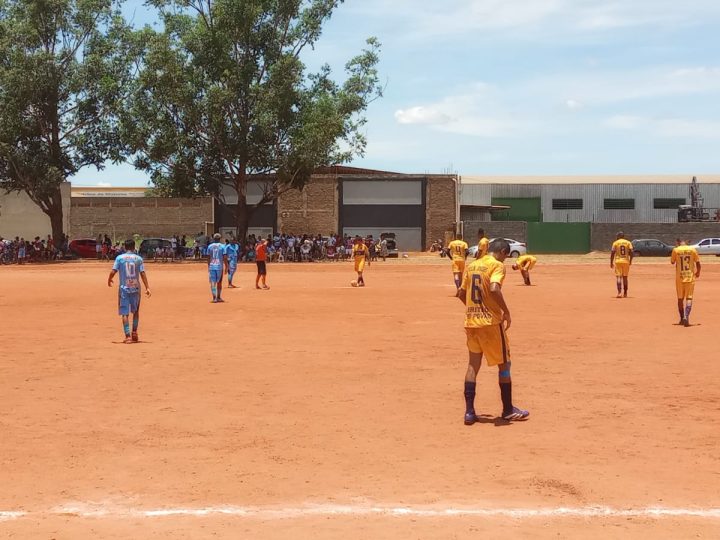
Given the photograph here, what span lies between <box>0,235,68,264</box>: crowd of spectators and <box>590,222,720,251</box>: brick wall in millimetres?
37090

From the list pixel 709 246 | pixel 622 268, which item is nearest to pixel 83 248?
pixel 709 246

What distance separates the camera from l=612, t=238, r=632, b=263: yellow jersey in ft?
76.8

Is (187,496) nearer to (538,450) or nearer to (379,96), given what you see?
(538,450)

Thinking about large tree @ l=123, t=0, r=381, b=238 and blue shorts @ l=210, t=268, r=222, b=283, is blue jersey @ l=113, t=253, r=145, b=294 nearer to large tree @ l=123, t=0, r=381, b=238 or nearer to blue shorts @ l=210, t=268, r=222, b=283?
blue shorts @ l=210, t=268, r=222, b=283

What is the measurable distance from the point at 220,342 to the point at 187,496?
28.3 ft

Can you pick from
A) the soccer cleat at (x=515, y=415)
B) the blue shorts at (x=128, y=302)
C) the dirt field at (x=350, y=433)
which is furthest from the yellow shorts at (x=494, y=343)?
the blue shorts at (x=128, y=302)

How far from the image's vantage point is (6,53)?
5175 centimetres

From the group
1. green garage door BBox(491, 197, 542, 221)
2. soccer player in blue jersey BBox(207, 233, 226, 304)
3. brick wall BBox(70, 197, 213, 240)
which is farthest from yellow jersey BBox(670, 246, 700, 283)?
green garage door BBox(491, 197, 542, 221)

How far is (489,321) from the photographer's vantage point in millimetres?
8492

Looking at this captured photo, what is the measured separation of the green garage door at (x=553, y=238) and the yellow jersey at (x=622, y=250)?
1566 inches

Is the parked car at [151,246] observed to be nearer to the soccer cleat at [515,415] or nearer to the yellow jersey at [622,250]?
the yellow jersey at [622,250]

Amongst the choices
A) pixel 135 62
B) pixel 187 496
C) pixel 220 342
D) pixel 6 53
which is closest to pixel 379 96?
pixel 135 62

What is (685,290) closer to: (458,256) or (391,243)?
(458,256)

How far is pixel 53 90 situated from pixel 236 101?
1188cm
